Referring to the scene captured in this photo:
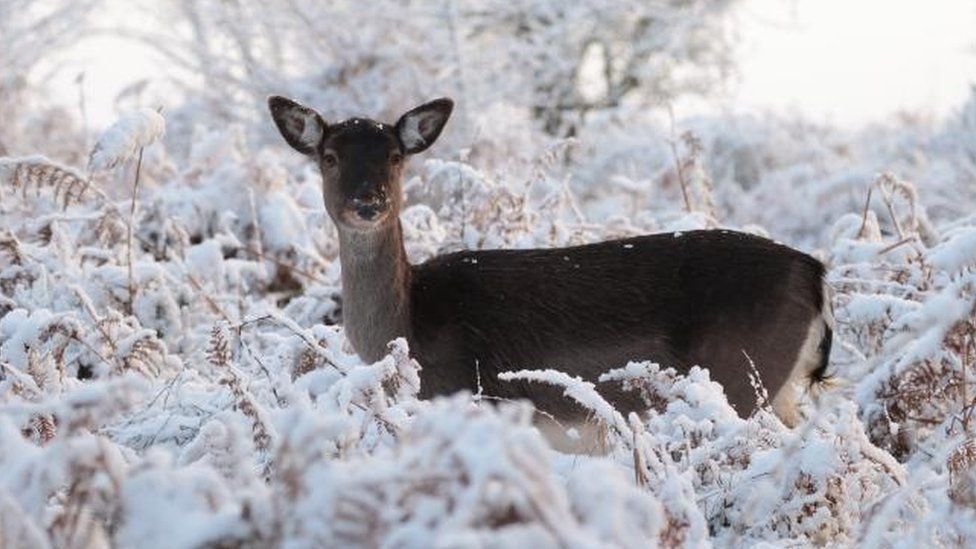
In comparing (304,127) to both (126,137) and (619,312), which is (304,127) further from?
(619,312)

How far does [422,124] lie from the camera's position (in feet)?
18.4

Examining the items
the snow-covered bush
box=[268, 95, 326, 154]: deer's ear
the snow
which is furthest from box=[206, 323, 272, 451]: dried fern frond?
box=[268, 95, 326, 154]: deer's ear

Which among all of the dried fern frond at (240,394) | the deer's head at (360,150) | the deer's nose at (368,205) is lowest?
the dried fern frond at (240,394)

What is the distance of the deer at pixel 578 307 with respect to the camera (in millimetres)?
5059

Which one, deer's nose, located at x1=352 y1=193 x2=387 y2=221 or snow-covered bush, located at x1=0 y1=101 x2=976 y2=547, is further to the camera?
deer's nose, located at x1=352 y1=193 x2=387 y2=221

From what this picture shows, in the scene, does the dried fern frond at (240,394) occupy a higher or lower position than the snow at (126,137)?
lower

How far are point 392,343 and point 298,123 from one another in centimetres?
208

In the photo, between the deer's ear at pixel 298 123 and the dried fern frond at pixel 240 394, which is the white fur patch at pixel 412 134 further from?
the dried fern frond at pixel 240 394

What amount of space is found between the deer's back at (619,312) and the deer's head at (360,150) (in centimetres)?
39

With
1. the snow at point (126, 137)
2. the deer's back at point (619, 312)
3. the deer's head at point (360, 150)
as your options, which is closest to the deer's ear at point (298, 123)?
the deer's head at point (360, 150)

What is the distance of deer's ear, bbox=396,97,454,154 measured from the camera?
217 inches

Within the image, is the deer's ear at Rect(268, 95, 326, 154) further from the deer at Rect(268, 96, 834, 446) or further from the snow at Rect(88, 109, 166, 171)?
the snow at Rect(88, 109, 166, 171)

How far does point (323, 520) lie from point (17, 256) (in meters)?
4.63

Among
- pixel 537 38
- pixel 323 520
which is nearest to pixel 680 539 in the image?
pixel 323 520
